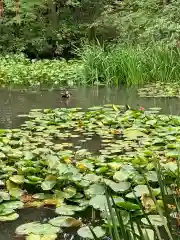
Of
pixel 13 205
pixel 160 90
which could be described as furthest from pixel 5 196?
pixel 160 90

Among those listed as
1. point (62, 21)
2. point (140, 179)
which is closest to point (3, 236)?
point (140, 179)

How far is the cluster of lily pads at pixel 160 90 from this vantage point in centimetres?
508

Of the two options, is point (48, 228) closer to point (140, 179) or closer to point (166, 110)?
point (140, 179)

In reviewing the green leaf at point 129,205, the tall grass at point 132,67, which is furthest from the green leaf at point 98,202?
the tall grass at point 132,67

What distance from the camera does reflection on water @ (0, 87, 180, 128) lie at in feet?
13.4

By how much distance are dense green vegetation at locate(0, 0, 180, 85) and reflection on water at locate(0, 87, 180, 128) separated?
2.16ft

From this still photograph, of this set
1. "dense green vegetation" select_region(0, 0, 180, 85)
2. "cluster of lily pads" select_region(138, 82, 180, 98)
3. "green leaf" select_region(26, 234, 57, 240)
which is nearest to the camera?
"green leaf" select_region(26, 234, 57, 240)

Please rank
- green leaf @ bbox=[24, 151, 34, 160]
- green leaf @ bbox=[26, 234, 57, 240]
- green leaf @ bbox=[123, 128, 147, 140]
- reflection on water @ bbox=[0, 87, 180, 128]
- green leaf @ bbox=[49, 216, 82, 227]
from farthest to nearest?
reflection on water @ bbox=[0, 87, 180, 128] → green leaf @ bbox=[123, 128, 147, 140] → green leaf @ bbox=[24, 151, 34, 160] → green leaf @ bbox=[49, 216, 82, 227] → green leaf @ bbox=[26, 234, 57, 240]

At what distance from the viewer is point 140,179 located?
1.95 metres

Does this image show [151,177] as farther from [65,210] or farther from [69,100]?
[69,100]

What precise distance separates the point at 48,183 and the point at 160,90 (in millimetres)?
3650

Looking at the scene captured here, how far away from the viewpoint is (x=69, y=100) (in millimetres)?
4770

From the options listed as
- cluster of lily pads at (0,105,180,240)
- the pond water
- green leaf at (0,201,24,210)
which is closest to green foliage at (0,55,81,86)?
the pond water

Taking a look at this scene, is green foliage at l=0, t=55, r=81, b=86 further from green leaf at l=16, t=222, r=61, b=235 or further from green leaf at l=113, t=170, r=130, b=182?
green leaf at l=16, t=222, r=61, b=235
